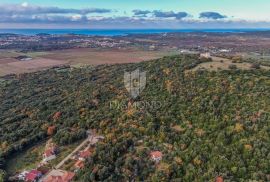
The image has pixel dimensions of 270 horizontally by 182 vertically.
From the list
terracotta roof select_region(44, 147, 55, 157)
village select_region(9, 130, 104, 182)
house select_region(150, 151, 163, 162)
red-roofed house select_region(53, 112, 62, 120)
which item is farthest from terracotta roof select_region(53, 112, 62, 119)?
house select_region(150, 151, 163, 162)

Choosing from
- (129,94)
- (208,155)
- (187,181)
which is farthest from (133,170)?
(129,94)

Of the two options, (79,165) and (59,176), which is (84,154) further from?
(59,176)

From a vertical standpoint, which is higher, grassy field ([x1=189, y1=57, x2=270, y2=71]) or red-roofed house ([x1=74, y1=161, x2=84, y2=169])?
grassy field ([x1=189, y1=57, x2=270, y2=71])

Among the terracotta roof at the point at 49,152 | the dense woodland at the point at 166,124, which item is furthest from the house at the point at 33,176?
the dense woodland at the point at 166,124

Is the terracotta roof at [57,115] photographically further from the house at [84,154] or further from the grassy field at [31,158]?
the house at [84,154]

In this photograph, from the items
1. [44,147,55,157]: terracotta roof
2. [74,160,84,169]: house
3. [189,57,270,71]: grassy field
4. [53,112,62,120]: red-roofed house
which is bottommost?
[74,160,84,169]: house

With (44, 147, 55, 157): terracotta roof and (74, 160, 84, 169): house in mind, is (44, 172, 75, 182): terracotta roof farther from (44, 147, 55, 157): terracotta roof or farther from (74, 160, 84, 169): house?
(44, 147, 55, 157): terracotta roof
